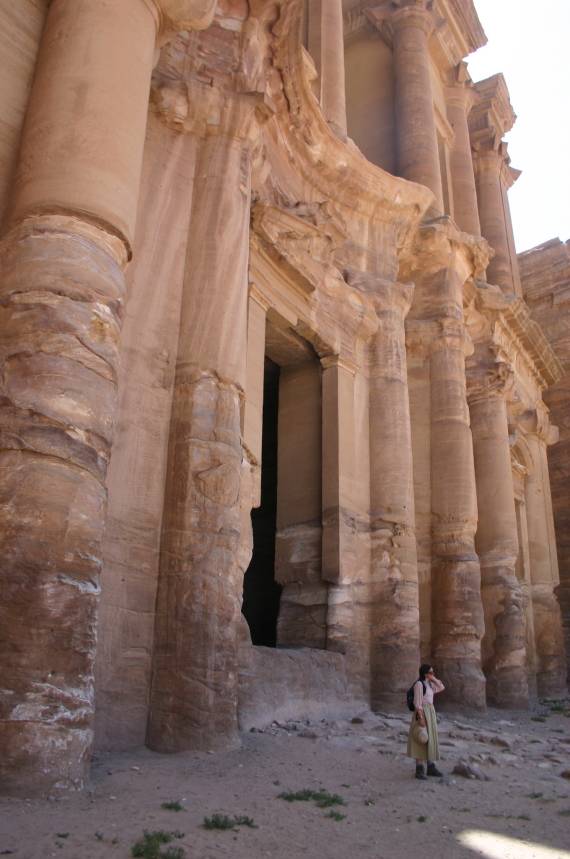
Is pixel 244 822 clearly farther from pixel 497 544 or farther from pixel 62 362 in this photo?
pixel 497 544

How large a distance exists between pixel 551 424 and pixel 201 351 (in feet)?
53.1

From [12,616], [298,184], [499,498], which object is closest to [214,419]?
[12,616]

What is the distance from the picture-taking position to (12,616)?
3.89 metres

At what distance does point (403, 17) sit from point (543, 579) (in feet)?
39.9

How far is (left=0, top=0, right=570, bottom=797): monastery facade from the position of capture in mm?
4340

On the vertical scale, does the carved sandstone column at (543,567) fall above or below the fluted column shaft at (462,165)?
below

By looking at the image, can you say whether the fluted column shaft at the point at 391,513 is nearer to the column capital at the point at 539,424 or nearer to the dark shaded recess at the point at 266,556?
the dark shaded recess at the point at 266,556

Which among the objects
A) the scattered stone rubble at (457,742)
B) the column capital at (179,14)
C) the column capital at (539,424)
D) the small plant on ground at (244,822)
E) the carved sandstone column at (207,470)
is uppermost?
the column capital at (539,424)

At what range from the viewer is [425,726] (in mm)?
5637

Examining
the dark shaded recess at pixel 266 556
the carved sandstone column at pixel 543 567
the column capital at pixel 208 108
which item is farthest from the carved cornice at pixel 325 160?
the carved sandstone column at pixel 543 567

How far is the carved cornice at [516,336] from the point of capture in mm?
15039

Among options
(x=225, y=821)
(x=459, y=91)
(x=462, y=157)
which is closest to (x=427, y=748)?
(x=225, y=821)

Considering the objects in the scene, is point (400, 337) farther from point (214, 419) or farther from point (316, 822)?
point (316, 822)

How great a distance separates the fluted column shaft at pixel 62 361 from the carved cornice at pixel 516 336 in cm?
1067
